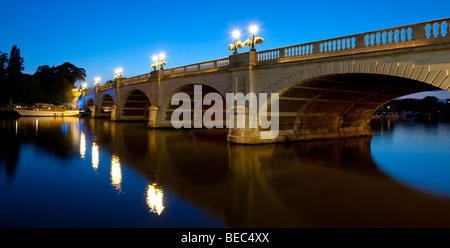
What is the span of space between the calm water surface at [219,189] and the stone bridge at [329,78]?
4010 mm

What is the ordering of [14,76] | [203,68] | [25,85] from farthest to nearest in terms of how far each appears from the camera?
[25,85] → [14,76] → [203,68]

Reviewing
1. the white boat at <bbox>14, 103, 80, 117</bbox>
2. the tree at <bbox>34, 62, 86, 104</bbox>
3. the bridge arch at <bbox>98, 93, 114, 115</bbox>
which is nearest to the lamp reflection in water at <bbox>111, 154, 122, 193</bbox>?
the bridge arch at <bbox>98, 93, 114, 115</bbox>

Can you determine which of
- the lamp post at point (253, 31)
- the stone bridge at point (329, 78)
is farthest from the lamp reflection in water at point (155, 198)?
the lamp post at point (253, 31)

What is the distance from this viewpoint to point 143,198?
314 inches

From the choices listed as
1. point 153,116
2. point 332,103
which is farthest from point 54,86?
point 332,103

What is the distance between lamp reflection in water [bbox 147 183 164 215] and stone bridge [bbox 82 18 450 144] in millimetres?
9753

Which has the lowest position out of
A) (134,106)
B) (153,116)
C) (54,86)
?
(153,116)

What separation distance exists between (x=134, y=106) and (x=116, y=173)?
125 feet

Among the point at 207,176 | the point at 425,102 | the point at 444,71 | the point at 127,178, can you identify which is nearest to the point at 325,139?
Answer: the point at 444,71

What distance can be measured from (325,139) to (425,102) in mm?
145653

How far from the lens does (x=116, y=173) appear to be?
11016 millimetres

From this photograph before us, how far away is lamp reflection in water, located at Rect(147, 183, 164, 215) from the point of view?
23.3 ft

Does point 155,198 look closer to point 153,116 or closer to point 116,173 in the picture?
point 116,173

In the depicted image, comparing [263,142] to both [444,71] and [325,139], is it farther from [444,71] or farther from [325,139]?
[444,71]
